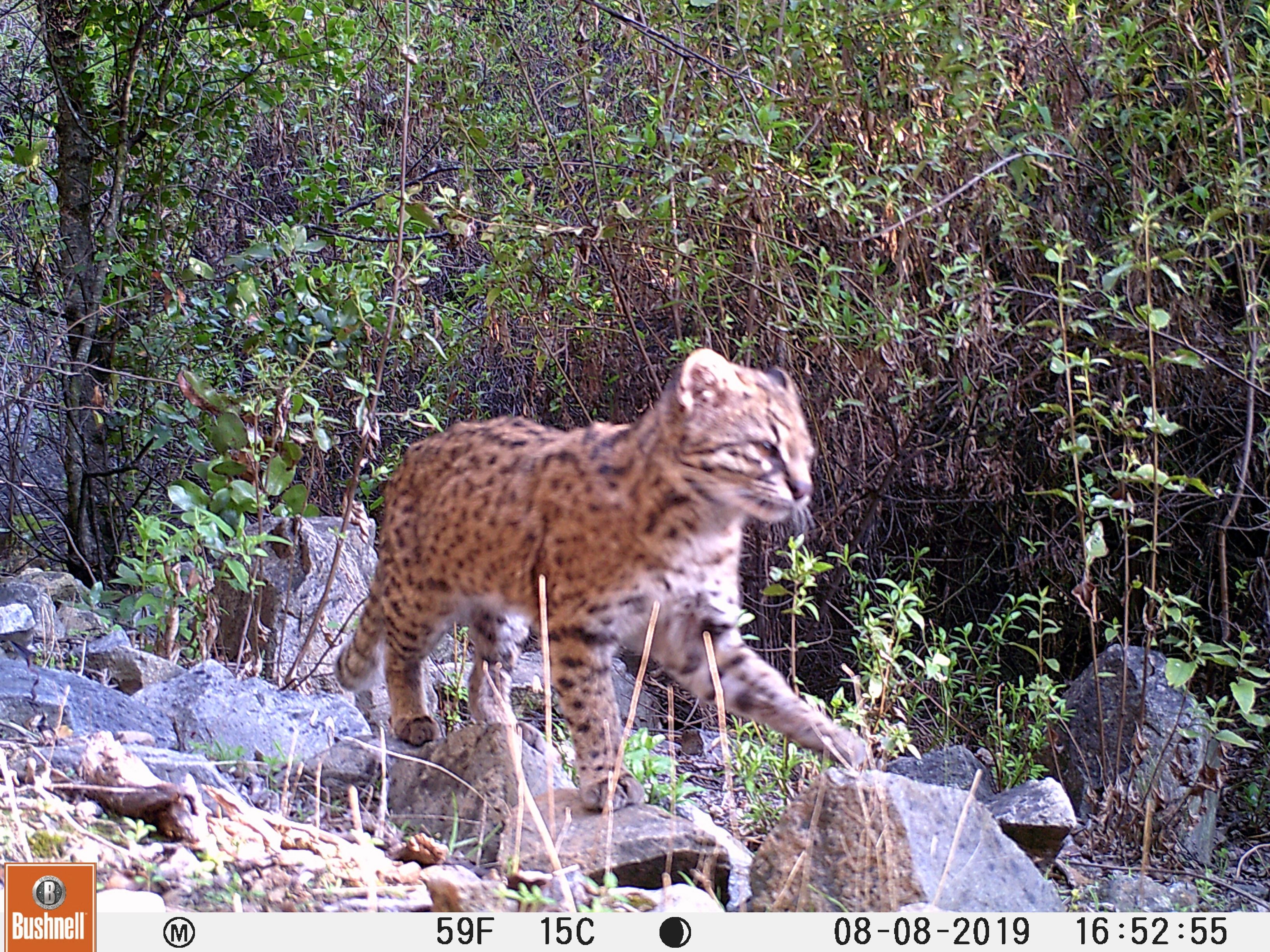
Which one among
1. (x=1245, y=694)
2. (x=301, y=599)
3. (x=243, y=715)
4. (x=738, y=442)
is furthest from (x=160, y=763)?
(x=1245, y=694)

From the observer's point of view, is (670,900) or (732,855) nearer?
(670,900)

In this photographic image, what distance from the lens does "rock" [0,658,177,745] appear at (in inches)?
197

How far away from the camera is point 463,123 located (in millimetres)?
7914

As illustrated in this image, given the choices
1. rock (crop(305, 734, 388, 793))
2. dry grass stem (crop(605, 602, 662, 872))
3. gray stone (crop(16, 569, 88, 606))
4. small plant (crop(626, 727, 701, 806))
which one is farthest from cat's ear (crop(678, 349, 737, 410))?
gray stone (crop(16, 569, 88, 606))

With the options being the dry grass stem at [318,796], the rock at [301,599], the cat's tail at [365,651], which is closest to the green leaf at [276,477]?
the rock at [301,599]

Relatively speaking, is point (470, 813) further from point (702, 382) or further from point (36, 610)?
point (36, 610)

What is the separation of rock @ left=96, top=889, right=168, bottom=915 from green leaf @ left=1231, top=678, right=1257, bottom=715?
3.67 meters

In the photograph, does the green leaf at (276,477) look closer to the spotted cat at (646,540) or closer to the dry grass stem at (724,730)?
the spotted cat at (646,540)

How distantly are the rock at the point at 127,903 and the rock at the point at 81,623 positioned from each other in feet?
13.9

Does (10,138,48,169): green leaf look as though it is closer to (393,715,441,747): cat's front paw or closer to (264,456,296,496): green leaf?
(264,456,296,496): green leaf

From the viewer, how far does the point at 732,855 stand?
184 inches

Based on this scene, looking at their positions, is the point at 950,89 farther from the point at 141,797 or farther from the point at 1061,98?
the point at 141,797

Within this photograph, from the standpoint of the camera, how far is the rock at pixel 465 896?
3346mm

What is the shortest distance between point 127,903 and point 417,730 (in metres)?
2.33
